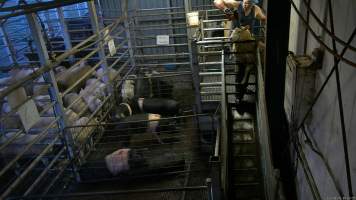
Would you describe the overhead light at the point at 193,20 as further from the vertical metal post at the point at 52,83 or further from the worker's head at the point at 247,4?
the vertical metal post at the point at 52,83

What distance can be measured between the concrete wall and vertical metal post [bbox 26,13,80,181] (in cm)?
254

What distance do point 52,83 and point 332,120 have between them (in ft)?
8.99

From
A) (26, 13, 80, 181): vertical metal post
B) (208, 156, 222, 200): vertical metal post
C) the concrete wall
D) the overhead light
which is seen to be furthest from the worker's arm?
(208, 156, 222, 200): vertical metal post

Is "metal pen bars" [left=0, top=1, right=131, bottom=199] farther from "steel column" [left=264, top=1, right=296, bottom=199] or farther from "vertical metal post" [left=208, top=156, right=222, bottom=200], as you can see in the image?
"steel column" [left=264, top=1, right=296, bottom=199]

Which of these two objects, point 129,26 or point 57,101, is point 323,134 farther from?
point 129,26

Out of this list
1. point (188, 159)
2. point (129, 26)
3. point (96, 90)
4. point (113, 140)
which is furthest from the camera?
point (129, 26)

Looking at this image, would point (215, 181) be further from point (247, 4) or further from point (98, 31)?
point (98, 31)

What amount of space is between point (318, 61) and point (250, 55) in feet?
6.83

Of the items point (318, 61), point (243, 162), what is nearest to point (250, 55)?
point (243, 162)

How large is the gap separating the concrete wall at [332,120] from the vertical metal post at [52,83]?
2537 mm

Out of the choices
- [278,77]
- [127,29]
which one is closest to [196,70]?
[278,77]

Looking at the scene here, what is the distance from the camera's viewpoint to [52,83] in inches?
135

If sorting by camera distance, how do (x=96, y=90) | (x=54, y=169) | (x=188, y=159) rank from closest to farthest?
1. (x=54, y=169)
2. (x=188, y=159)
3. (x=96, y=90)

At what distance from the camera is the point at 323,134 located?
7.97ft
